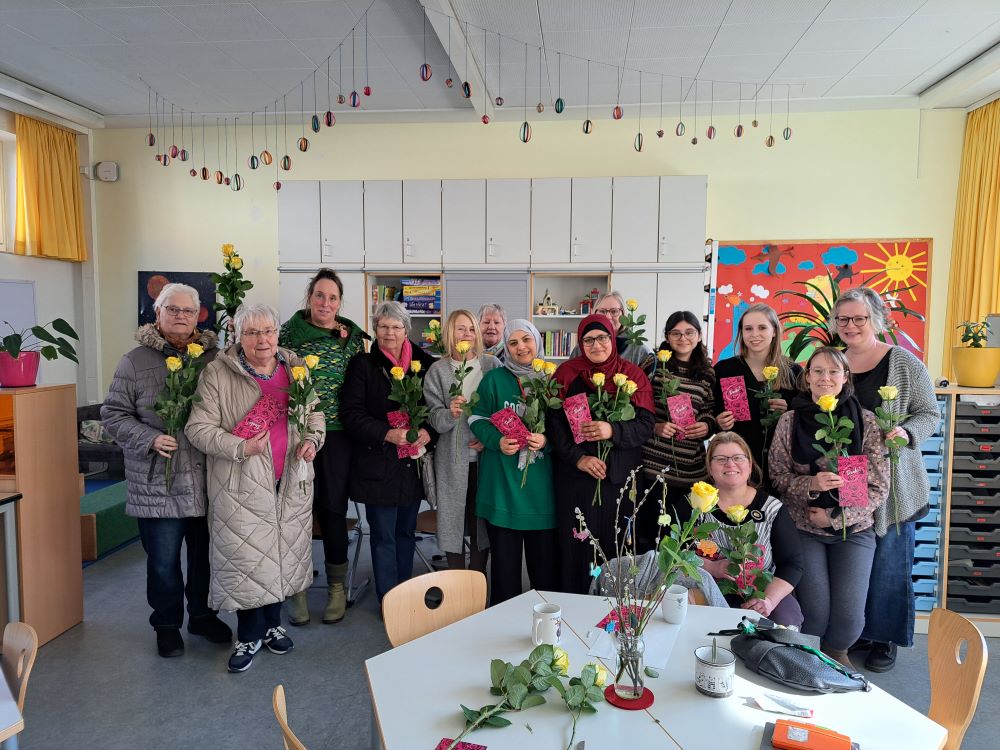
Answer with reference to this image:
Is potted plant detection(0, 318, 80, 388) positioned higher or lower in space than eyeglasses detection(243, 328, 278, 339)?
lower

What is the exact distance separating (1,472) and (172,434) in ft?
3.09

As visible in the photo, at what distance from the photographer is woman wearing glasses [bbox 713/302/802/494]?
2945mm

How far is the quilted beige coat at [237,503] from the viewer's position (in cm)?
275

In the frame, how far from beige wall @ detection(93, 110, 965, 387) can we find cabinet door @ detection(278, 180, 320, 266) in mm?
431

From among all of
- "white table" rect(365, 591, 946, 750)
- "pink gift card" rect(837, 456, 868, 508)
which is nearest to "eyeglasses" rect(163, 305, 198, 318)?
"white table" rect(365, 591, 946, 750)

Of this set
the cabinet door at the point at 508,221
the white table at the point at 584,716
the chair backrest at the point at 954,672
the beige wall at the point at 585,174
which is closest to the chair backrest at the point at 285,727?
the white table at the point at 584,716

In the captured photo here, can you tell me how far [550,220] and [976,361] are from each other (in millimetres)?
3717

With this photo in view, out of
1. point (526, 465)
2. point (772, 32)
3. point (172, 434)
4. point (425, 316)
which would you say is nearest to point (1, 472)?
point (172, 434)

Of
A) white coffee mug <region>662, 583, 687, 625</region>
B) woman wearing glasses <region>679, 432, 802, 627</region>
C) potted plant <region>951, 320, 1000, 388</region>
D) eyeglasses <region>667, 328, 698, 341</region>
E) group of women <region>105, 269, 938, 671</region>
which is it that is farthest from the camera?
potted plant <region>951, 320, 1000, 388</region>


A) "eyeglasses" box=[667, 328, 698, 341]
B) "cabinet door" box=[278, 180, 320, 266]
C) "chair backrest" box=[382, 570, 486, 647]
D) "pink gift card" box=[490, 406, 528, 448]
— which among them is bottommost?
"chair backrest" box=[382, 570, 486, 647]

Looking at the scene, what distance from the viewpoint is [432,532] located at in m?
3.73

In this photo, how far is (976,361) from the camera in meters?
3.22

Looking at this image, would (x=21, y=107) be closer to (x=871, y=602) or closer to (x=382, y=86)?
(x=382, y=86)

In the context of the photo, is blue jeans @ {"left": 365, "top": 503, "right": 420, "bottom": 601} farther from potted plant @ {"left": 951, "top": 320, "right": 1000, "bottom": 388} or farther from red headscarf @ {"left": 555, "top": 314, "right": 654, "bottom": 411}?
potted plant @ {"left": 951, "top": 320, "right": 1000, "bottom": 388}
